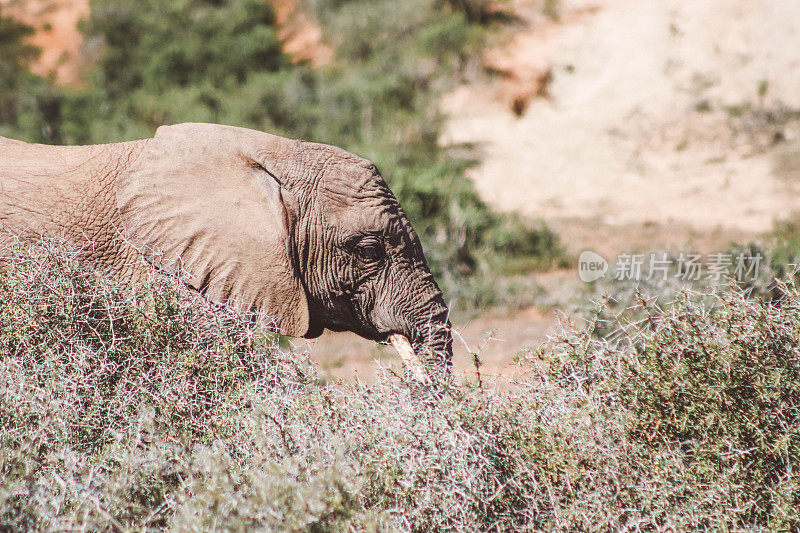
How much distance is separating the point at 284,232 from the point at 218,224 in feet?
0.89

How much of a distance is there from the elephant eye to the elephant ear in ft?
0.98

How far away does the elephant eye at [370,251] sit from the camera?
12.3 ft

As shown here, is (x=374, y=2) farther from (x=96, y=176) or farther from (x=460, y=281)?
(x=96, y=176)

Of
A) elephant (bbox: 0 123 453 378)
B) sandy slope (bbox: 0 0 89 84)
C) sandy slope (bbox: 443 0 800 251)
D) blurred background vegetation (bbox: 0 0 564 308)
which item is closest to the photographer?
elephant (bbox: 0 123 453 378)

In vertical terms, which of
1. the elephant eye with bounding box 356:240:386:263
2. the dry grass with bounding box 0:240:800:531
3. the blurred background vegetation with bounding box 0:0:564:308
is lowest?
the blurred background vegetation with bounding box 0:0:564:308

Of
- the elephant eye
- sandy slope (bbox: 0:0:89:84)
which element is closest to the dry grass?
the elephant eye

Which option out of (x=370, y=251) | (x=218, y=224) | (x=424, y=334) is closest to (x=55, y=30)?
(x=218, y=224)

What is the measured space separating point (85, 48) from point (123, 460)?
14294mm

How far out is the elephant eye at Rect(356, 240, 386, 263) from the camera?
3740 mm

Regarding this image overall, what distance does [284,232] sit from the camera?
11.8ft

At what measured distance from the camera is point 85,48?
15.2 m

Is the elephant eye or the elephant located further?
the elephant eye

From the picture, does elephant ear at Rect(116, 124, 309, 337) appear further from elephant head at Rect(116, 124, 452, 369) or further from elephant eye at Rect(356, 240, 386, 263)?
elephant eye at Rect(356, 240, 386, 263)

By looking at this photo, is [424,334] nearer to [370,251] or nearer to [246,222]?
[370,251]
